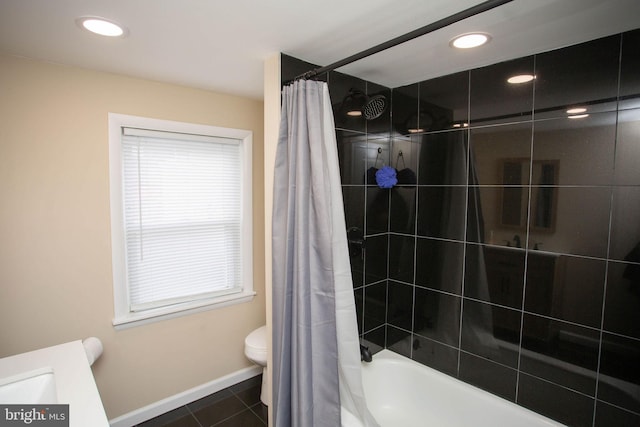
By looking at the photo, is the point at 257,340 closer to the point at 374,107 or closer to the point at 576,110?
the point at 374,107

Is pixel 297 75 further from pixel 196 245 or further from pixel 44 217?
pixel 44 217

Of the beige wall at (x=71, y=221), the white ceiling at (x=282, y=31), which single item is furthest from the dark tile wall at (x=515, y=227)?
the beige wall at (x=71, y=221)

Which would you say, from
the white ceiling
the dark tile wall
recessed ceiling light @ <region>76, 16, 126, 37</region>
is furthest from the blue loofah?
recessed ceiling light @ <region>76, 16, 126, 37</region>

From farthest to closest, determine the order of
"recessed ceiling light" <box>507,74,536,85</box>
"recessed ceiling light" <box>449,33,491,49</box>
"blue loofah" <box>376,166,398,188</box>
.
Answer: "blue loofah" <box>376,166,398,188</box>, "recessed ceiling light" <box>507,74,536,85</box>, "recessed ceiling light" <box>449,33,491,49</box>

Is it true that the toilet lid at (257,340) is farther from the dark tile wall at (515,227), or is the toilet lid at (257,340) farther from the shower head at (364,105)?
the shower head at (364,105)

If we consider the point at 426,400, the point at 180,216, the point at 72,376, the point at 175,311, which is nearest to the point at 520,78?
the point at 426,400

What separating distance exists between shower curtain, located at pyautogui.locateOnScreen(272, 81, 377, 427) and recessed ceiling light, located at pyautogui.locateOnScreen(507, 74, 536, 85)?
1.06 m

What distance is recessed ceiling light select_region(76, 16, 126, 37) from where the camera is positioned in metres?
1.27

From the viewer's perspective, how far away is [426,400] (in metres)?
2.03

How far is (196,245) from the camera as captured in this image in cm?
234

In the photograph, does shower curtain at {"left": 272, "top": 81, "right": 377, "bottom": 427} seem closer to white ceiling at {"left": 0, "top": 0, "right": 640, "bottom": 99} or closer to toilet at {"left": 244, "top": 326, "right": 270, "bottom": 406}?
white ceiling at {"left": 0, "top": 0, "right": 640, "bottom": 99}

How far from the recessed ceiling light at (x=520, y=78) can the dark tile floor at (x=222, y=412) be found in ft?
8.84

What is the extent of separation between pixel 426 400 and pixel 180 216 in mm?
2162

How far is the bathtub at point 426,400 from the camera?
1720mm
